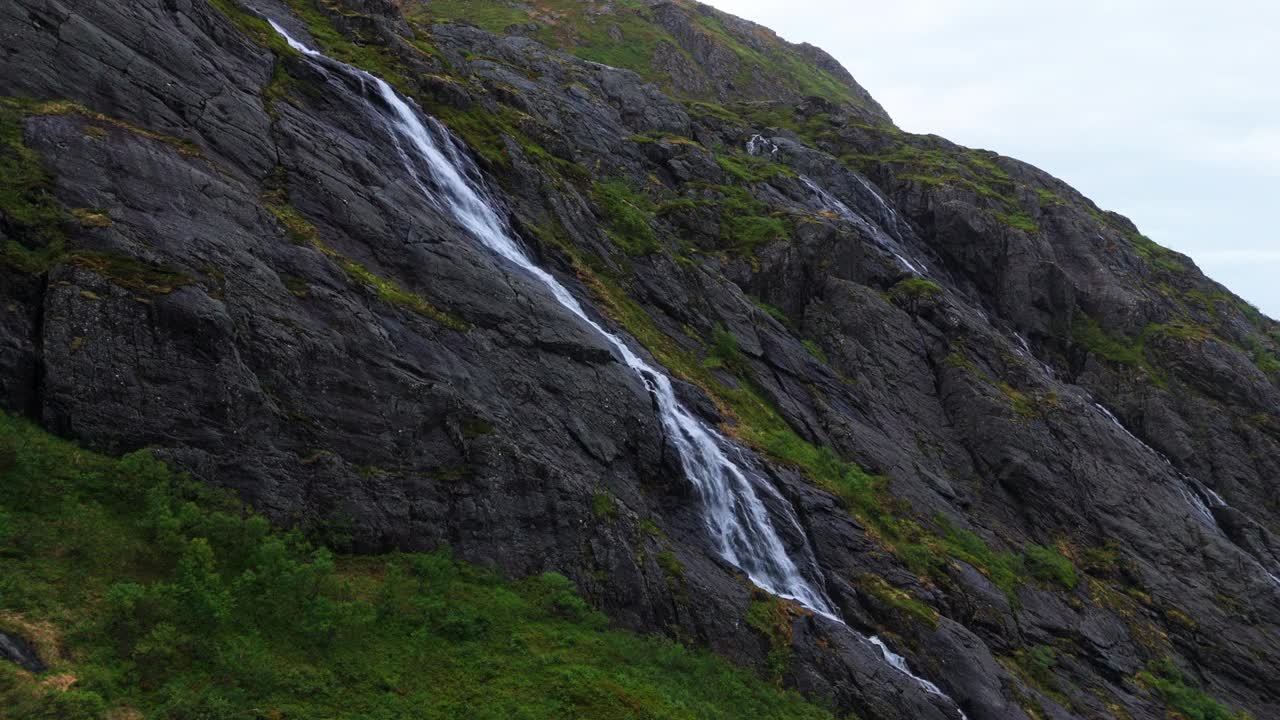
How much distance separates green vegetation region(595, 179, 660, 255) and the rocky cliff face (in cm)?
27

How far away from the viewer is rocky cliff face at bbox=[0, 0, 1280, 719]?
55.0ft

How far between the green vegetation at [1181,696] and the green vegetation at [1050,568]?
3.92m

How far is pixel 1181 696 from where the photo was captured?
2791 cm

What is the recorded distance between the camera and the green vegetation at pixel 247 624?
1109cm

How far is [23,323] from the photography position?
48.2 feet

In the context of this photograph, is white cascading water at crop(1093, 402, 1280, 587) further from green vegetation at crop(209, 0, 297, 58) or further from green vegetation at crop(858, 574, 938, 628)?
green vegetation at crop(209, 0, 297, 58)

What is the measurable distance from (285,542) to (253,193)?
10.8 meters

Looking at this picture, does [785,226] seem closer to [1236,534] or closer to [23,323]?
[1236,534]

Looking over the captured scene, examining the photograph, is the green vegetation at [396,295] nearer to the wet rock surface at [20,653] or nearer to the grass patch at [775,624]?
the grass patch at [775,624]

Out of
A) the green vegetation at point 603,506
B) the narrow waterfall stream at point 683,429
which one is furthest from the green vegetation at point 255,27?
the green vegetation at point 603,506

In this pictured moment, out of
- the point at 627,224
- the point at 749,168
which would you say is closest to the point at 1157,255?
the point at 749,168

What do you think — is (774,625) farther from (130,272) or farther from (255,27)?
(255,27)

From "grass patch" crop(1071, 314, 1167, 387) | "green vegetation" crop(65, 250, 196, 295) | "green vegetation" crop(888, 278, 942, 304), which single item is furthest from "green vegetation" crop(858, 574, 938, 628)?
"grass patch" crop(1071, 314, 1167, 387)

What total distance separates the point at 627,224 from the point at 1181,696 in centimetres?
2938
